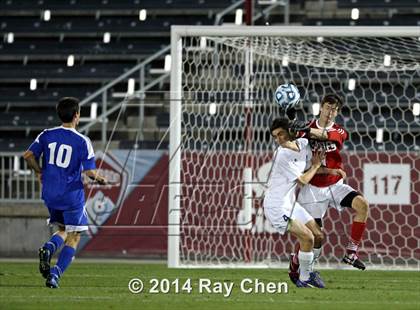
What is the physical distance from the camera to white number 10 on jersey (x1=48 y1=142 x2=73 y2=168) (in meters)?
12.5

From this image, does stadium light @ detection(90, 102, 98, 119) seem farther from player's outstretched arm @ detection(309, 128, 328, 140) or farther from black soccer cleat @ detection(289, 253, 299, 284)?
player's outstretched arm @ detection(309, 128, 328, 140)

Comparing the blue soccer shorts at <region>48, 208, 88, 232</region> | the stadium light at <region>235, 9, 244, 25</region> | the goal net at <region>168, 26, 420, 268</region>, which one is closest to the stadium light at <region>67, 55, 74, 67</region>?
the stadium light at <region>235, 9, 244, 25</region>

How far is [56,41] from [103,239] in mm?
5720

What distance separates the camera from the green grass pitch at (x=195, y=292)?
1082cm

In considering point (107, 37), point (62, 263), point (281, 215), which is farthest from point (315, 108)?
point (62, 263)

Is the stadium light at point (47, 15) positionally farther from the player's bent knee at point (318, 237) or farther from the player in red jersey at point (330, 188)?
the player's bent knee at point (318, 237)

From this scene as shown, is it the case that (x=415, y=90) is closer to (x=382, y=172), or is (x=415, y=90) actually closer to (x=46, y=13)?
(x=382, y=172)

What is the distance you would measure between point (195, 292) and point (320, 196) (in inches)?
77.2

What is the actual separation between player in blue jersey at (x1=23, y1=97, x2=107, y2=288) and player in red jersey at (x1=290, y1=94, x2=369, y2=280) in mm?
2229

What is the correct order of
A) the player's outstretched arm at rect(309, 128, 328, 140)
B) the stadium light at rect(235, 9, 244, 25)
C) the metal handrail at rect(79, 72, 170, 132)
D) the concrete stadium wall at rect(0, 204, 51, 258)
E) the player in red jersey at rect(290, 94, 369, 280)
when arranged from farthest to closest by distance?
the stadium light at rect(235, 9, 244, 25)
the metal handrail at rect(79, 72, 170, 132)
the concrete stadium wall at rect(0, 204, 51, 258)
the player in red jersey at rect(290, 94, 369, 280)
the player's outstretched arm at rect(309, 128, 328, 140)

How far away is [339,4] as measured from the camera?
938 inches

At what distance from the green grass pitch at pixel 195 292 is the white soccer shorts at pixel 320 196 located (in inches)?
30.7

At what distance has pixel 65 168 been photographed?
12508 millimetres

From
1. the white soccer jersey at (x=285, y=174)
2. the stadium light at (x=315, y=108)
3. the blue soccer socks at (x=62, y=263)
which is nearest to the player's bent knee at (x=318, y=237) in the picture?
the white soccer jersey at (x=285, y=174)
